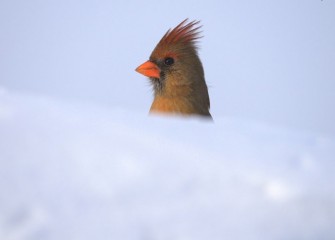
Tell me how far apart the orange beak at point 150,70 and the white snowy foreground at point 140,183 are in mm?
1341

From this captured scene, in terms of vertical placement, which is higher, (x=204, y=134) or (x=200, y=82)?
(x=204, y=134)

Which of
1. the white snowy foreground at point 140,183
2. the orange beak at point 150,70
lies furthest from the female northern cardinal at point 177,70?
the white snowy foreground at point 140,183

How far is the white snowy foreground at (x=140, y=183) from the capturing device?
36 cm

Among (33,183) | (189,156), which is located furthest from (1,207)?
(189,156)

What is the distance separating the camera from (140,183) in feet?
1.23

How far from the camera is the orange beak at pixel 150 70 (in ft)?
5.74

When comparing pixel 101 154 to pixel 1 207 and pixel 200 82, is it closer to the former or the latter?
pixel 1 207

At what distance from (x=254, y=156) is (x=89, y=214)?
0.45ft

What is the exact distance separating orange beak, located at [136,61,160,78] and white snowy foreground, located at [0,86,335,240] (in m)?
1.34

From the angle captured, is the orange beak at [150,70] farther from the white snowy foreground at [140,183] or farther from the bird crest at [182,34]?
the white snowy foreground at [140,183]

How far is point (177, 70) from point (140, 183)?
1.37m

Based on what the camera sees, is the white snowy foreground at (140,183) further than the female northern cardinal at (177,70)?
No

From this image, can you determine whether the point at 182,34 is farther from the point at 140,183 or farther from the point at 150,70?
the point at 140,183

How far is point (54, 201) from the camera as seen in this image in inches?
14.3
